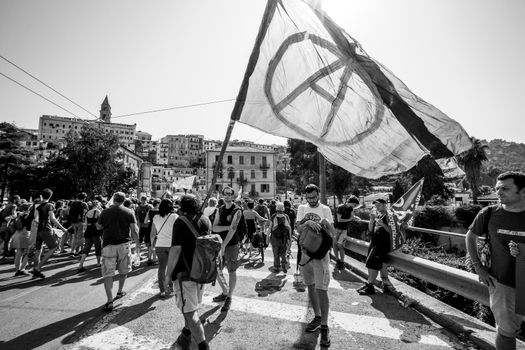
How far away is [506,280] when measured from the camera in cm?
266

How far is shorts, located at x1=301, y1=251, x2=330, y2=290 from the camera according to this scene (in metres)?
3.75

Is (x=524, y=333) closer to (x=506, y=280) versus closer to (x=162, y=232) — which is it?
(x=506, y=280)

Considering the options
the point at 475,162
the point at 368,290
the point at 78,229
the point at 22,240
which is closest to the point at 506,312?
the point at 368,290

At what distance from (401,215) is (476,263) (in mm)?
3528

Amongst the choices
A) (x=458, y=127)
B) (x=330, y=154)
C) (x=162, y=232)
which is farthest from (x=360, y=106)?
(x=162, y=232)

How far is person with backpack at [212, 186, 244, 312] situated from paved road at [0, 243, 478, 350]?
237 millimetres

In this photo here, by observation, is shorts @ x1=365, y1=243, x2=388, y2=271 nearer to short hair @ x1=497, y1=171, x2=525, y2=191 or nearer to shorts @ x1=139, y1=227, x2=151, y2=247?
short hair @ x1=497, y1=171, x2=525, y2=191

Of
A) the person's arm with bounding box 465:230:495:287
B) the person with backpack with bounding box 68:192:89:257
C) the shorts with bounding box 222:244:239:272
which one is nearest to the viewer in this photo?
the person's arm with bounding box 465:230:495:287

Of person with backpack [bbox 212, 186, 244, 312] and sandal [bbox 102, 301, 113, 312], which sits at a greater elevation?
person with backpack [bbox 212, 186, 244, 312]

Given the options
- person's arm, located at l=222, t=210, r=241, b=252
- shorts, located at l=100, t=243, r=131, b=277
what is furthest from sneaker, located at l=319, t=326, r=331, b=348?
shorts, located at l=100, t=243, r=131, b=277

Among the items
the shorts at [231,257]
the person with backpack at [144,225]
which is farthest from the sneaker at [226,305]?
the person with backpack at [144,225]

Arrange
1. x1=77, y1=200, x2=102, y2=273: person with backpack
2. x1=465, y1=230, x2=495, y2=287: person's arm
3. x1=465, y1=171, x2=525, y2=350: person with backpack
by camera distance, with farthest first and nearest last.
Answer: x1=77, y1=200, x2=102, y2=273: person with backpack < x1=465, y1=230, x2=495, y2=287: person's arm < x1=465, y1=171, x2=525, y2=350: person with backpack

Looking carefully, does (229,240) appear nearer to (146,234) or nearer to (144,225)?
(144,225)

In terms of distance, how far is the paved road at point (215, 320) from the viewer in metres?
3.61
